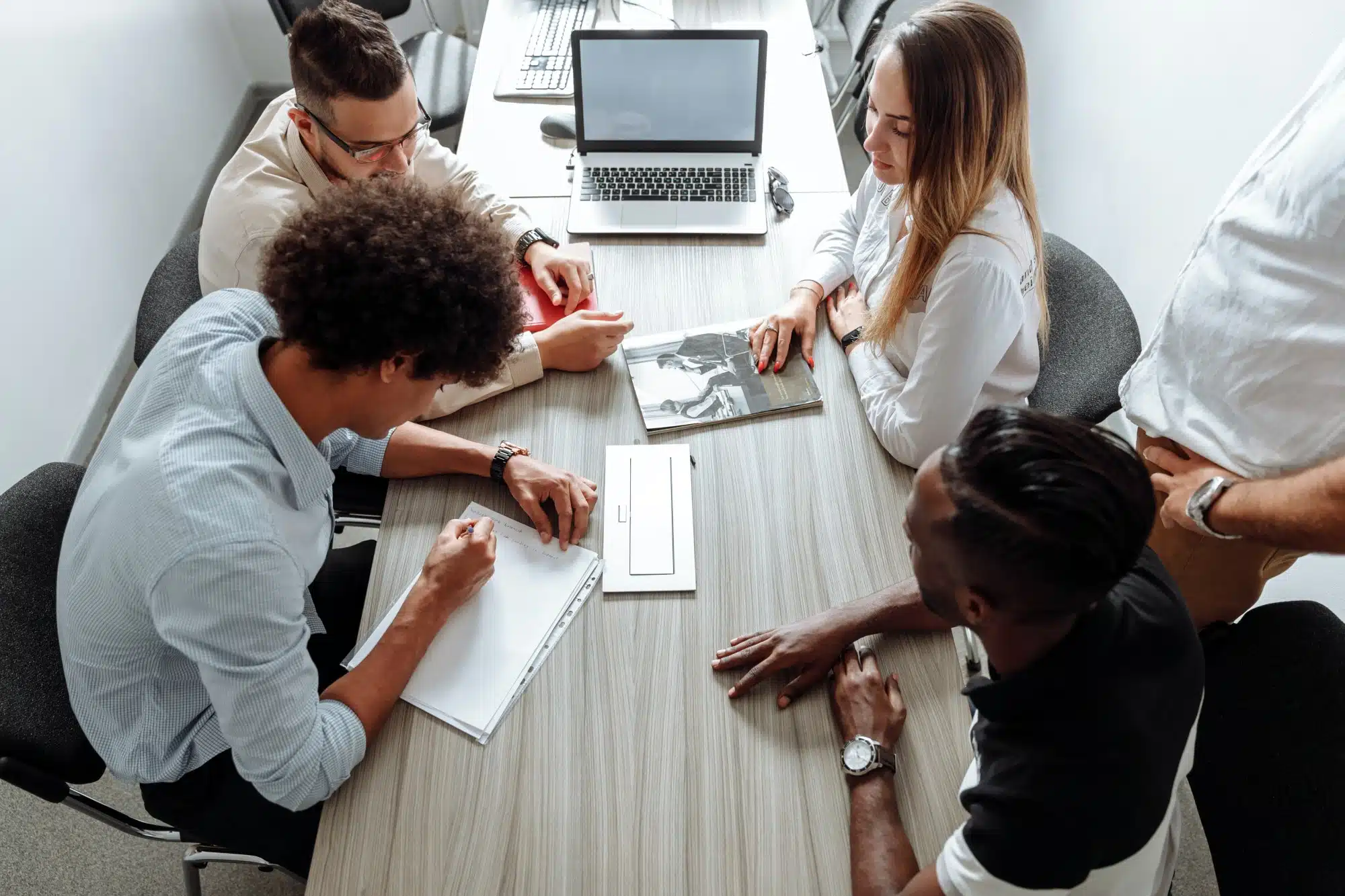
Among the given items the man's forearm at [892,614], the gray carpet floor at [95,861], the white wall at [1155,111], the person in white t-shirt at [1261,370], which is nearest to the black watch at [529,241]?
the man's forearm at [892,614]

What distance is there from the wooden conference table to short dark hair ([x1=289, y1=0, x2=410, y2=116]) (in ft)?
2.00

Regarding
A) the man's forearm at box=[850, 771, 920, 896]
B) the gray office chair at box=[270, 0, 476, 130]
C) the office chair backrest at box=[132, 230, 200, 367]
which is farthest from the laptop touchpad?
the man's forearm at box=[850, 771, 920, 896]

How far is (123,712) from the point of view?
1.13 meters

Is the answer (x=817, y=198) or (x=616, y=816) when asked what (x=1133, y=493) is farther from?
(x=817, y=198)

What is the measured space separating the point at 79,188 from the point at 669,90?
176 centimetres

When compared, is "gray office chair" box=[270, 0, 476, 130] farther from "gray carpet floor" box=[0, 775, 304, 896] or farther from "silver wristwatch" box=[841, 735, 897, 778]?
"silver wristwatch" box=[841, 735, 897, 778]

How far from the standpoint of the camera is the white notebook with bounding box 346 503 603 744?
3.88ft

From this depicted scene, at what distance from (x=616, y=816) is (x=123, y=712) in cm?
64

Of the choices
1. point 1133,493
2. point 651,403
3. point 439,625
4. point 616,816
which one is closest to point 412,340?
point 439,625

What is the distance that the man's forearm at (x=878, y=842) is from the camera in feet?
3.34

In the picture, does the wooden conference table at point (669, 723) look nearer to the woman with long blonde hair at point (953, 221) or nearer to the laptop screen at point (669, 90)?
the woman with long blonde hair at point (953, 221)

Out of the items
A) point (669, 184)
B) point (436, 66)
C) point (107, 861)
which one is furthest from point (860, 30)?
point (107, 861)

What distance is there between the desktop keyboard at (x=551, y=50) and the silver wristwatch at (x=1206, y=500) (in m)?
1.64

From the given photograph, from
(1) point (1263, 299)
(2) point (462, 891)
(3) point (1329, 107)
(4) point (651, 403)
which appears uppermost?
(3) point (1329, 107)
